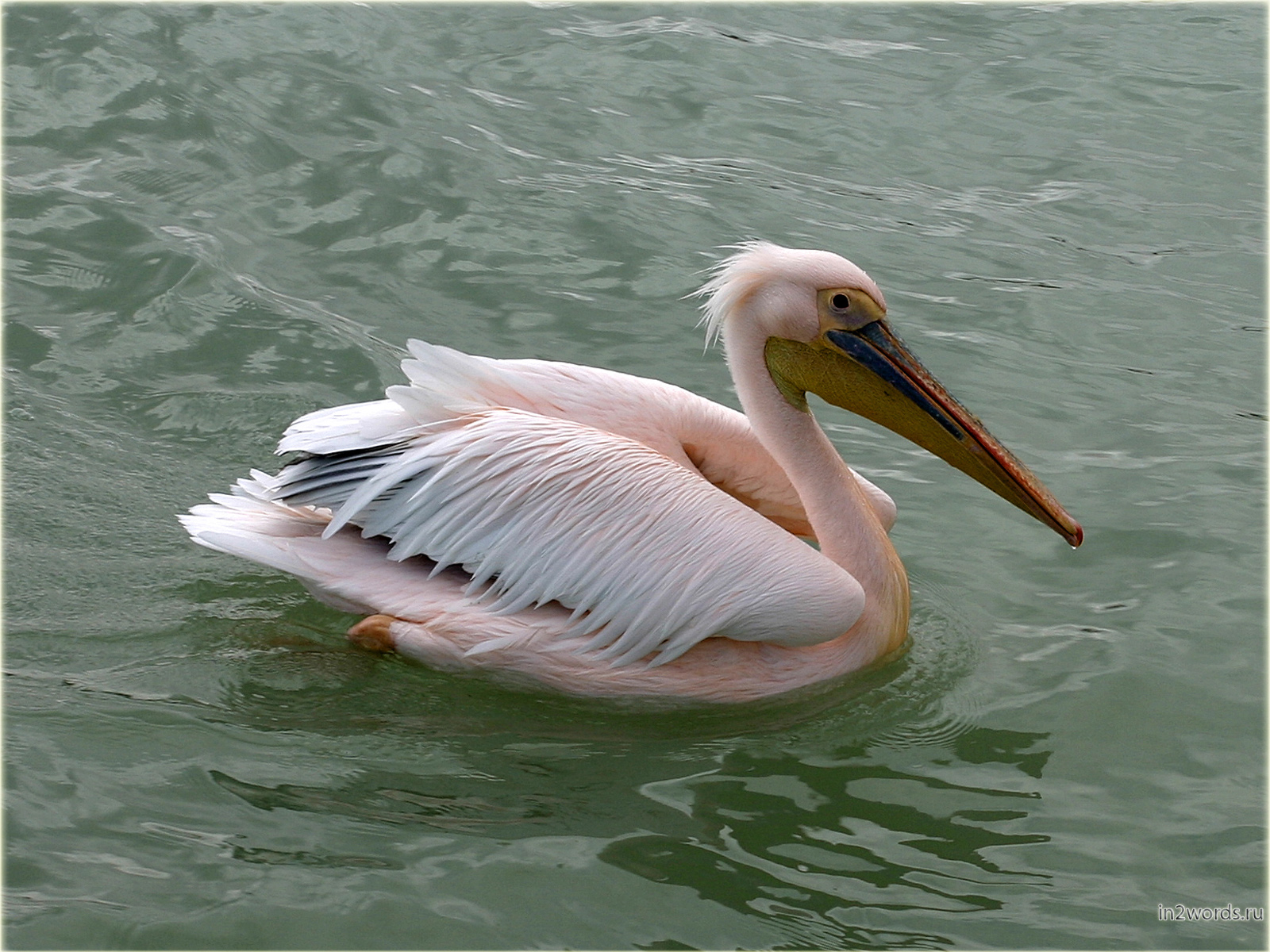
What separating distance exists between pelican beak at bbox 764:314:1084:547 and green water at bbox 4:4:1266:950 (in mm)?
483

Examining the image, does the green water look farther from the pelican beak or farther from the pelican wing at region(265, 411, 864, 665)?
the pelican beak

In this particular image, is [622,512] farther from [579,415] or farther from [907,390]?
[907,390]

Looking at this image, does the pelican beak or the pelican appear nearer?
the pelican

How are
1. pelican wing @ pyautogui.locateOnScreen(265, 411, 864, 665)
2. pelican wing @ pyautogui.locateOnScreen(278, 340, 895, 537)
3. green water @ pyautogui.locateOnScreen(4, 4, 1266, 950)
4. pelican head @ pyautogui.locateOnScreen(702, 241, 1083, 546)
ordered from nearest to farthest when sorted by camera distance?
green water @ pyautogui.locateOnScreen(4, 4, 1266, 950) → pelican wing @ pyautogui.locateOnScreen(265, 411, 864, 665) → pelican wing @ pyautogui.locateOnScreen(278, 340, 895, 537) → pelican head @ pyautogui.locateOnScreen(702, 241, 1083, 546)

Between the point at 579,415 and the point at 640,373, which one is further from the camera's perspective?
the point at 640,373

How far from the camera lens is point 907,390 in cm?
403

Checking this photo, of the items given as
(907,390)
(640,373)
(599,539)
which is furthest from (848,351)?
(640,373)

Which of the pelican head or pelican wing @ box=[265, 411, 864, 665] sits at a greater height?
the pelican head

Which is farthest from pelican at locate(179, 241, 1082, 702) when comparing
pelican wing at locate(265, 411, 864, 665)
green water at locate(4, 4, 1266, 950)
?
green water at locate(4, 4, 1266, 950)

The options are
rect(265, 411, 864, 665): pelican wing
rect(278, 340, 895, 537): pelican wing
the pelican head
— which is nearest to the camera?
rect(265, 411, 864, 665): pelican wing

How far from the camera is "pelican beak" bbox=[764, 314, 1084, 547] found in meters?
4.02

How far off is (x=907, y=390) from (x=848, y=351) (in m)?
0.20

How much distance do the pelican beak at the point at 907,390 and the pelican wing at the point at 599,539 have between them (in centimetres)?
51

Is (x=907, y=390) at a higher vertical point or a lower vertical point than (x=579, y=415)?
higher
